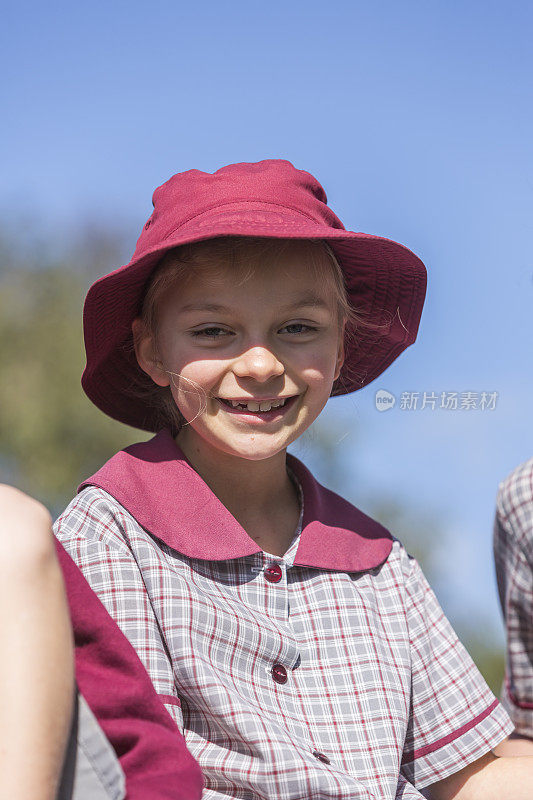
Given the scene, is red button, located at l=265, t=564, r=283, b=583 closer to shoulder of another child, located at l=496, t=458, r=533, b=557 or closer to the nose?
the nose

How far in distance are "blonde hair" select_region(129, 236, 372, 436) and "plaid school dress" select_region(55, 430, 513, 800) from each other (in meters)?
0.23

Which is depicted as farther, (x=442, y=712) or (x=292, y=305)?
(x=442, y=712)

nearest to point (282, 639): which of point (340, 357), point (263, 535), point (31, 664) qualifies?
point (263, 535)

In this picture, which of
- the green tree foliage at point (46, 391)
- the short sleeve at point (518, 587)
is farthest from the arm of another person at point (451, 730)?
the green tree foliage at point (46, 391)

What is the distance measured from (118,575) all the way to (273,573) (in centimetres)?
30

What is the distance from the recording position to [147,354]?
5.37 ft

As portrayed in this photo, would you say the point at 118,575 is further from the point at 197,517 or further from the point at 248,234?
the point at 248,234

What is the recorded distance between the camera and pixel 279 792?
131 cm

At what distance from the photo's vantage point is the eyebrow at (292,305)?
57.9 inches

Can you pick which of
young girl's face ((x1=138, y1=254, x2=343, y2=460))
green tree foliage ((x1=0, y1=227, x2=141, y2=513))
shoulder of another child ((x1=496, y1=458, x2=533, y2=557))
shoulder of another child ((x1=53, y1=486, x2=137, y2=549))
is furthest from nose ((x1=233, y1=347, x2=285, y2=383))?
green tree foliage ((x1=0, y1=227, x2=141, y2=513))

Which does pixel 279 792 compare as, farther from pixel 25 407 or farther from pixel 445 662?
pixel 25 407

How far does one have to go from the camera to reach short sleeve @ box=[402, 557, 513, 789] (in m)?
1.63

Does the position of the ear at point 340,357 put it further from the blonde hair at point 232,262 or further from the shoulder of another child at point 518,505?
the shoulder of another child at point 518,505

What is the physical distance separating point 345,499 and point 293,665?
0.46 metres
